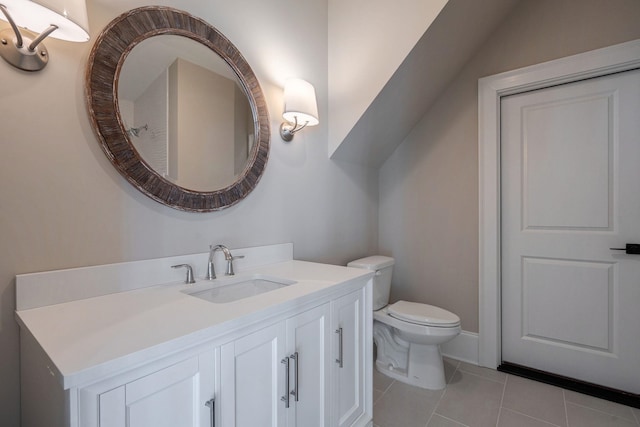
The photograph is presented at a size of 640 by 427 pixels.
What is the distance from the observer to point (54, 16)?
84cm

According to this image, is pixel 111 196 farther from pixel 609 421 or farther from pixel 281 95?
pixel 609 421

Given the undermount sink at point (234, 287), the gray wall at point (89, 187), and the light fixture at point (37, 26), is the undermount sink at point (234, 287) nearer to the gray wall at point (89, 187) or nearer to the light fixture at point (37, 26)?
the gray wall at point (89, 187)

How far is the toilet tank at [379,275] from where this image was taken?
2.13 meters

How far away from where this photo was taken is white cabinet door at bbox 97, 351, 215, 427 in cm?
62

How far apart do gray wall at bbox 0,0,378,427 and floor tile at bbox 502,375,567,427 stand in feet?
5.27

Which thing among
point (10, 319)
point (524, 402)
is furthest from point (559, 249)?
point (10, 319)

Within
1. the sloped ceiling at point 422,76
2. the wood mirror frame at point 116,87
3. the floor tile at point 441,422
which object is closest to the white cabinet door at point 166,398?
the wood mirror frame at point 116,87

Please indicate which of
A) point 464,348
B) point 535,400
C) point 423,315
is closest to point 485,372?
point 464,348

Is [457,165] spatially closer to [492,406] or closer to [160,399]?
[492,406]

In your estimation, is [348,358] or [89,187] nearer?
[89,187]

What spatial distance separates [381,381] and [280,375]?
131 centimetres

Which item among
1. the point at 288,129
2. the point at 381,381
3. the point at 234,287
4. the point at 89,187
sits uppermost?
the point at 288,129

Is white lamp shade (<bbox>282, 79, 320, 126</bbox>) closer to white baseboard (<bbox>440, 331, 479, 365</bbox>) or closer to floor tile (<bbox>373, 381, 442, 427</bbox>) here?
floor tile (<bbox>373, 381, 442, 427</bbox>)

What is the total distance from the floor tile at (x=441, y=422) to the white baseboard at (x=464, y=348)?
75cm
